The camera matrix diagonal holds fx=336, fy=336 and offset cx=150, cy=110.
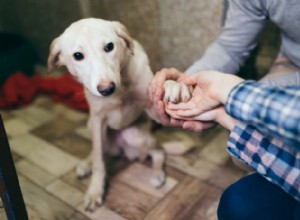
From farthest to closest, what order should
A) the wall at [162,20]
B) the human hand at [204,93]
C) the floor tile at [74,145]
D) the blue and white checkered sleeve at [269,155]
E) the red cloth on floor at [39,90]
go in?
the red cloth on floor at [39,90] < the floor tile at [74,145] < the wall at [162,20] < the human hand at [204,93] < the blue and white checkered sleeve at [269,155]

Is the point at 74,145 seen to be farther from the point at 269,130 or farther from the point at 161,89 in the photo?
the point at 269,130

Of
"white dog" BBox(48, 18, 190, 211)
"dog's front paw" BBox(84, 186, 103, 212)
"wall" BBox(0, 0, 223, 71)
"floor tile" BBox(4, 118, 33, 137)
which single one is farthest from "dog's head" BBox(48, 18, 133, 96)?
"floor tile" BBox(4, 118, 33, 137)

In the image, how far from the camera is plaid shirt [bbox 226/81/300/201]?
68cm

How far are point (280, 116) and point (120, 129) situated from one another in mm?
943

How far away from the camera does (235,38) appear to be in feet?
4.20

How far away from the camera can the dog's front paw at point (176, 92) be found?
105 cm

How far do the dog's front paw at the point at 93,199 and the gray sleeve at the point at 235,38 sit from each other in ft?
2.04

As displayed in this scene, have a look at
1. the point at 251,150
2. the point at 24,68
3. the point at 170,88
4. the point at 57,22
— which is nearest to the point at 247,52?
the point at 170,88

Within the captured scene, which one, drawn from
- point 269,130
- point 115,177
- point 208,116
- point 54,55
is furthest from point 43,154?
point 269,130

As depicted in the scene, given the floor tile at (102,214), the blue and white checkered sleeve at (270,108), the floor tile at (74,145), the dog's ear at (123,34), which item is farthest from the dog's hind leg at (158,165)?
the blue and white checkered sleeve at (270,108)

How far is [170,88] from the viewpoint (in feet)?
3.48

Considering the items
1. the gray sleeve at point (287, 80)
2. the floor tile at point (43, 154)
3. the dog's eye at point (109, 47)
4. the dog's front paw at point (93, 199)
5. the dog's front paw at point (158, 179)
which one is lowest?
the floor tile at point (43, 154)

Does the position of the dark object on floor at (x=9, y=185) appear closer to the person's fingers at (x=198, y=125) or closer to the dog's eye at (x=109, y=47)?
the dog's eye at (x=109, y=47)

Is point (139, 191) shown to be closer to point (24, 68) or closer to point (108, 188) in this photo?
point (108, 188)
